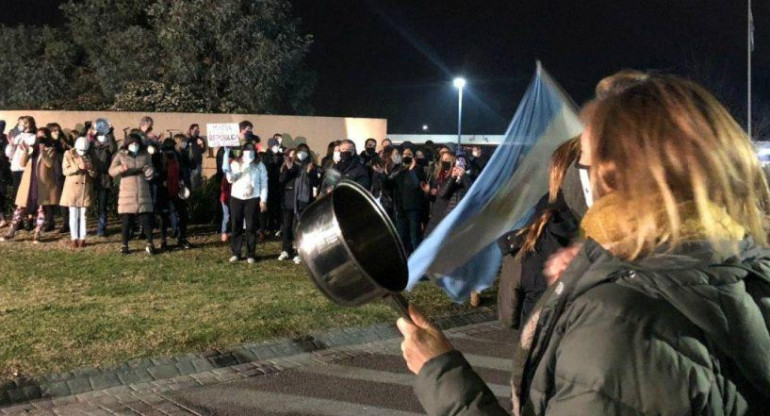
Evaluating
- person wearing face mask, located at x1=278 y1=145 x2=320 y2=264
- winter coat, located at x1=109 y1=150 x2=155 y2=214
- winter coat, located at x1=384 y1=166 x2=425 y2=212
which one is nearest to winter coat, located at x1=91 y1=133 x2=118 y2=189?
winter coat, located at x1=109 y1=150 x2=155 y2=214

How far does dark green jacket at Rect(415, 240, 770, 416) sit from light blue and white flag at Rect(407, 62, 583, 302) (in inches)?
189

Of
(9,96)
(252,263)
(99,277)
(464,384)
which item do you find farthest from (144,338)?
(9,96)

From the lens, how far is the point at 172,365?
702 centimetres

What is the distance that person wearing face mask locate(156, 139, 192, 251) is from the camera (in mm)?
13453

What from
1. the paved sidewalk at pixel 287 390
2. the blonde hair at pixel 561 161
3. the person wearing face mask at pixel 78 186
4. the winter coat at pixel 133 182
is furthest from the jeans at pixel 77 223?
the blonde hair at pixel 561 161

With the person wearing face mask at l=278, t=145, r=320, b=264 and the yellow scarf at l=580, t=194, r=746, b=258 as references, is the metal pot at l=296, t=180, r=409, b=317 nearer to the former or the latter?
the yellow scarf at l=580, t=194, r=746, b=258

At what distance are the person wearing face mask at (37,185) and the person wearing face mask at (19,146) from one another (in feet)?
0.65

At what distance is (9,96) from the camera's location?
3300cm

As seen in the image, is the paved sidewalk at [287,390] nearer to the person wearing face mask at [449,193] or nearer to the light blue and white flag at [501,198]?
the light blue and white flag at [501,198]

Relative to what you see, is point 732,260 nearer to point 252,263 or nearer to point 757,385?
point 757,385

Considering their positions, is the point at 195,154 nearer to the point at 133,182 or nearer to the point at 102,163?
the point at 102,163

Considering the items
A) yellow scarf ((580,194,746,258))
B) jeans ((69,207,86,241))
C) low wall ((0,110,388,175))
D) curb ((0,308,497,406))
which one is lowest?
curb ((0,308,497,406))

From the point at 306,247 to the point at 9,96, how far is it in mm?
34756

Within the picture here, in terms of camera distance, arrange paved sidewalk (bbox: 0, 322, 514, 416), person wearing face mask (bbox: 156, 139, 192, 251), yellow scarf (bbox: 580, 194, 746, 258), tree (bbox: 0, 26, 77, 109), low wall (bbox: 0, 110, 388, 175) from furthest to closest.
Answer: tree (bbox: 0, 26, 77, 109)
low wall (bbox: 0, 110, 388, 175)
person wearing face mask (bbox: 156, 139, 192, 251)
paved sidewalk (bbox: 0, 322, 514, 416)
yellow scarf (bbox: 580, 194, 746, 258)
